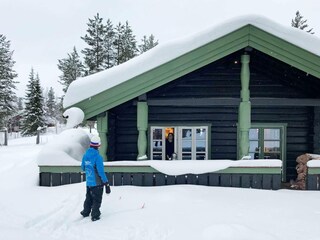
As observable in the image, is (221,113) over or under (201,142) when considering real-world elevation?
over

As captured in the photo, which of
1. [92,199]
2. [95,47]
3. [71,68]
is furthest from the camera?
[71,68]

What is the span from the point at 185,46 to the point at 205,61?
26.5 inches

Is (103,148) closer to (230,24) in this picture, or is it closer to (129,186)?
(129,186)

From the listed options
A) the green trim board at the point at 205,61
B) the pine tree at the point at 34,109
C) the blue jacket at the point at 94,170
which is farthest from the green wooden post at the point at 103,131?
the pine tree at the point at 34,109

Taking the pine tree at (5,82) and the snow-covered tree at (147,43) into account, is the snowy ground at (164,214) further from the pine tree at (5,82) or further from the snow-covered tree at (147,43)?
the snow-covered tree at (147,43)

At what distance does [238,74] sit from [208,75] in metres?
1.04

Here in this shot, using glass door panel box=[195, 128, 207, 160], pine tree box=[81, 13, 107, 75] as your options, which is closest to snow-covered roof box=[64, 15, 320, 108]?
glass door panel box=[195, 128, 207, 160]

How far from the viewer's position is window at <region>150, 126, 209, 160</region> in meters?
9.87

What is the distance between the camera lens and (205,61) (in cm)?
744

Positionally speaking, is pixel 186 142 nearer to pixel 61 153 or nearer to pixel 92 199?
pixel 61 153

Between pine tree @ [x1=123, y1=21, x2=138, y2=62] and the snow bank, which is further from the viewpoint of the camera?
pine tree @ [x1=123, y1=21, x2=138, y2=62]

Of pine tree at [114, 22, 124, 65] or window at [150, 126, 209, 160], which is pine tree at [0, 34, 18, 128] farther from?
window at [150, 126, 209, 160]

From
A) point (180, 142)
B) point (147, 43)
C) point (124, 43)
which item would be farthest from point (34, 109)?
point (180, 142)

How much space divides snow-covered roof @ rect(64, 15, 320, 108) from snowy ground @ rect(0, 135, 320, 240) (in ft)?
8.34
